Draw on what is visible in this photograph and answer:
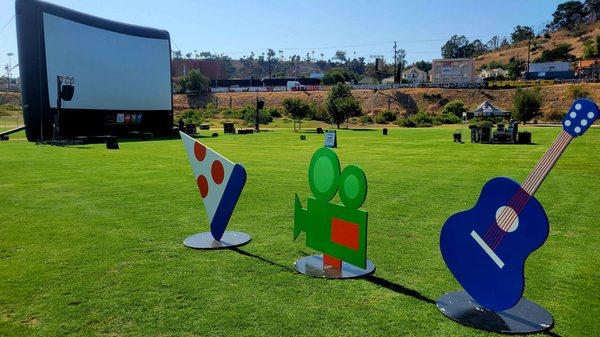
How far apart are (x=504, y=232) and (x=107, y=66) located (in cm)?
3336

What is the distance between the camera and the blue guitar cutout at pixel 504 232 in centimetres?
403

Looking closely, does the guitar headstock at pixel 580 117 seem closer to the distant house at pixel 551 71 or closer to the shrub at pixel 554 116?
the shrub at pixel 554 116

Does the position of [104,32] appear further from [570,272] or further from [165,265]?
[570,272]

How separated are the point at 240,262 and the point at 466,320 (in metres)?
2.89

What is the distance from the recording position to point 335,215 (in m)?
5.59

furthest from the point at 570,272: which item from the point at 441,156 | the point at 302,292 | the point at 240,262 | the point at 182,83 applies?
the point at 182,83

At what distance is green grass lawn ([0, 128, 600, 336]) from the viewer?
14.5ft

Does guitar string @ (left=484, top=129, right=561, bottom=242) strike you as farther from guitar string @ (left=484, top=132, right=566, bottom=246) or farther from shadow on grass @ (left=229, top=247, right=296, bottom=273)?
shadow on grass @ (left=229, top=247, right=296, bottom=273)

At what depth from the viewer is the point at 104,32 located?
32.6 m

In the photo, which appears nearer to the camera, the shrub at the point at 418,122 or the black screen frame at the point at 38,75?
the black screen frame at the point at 38,75

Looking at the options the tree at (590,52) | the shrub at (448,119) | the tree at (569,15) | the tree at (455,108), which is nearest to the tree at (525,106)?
the shrub at (448,119)

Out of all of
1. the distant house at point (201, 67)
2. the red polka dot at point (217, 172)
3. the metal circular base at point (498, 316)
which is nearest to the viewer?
the metal circular base at point (498, 316)

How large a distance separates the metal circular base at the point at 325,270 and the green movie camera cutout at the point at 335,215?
100 millimetres

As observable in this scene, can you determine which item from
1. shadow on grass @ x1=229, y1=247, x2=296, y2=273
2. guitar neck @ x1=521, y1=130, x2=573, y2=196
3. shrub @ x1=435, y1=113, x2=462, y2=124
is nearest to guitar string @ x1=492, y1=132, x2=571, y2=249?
guitar neck @ x1=521, y1=130, x2=573, y2=196
